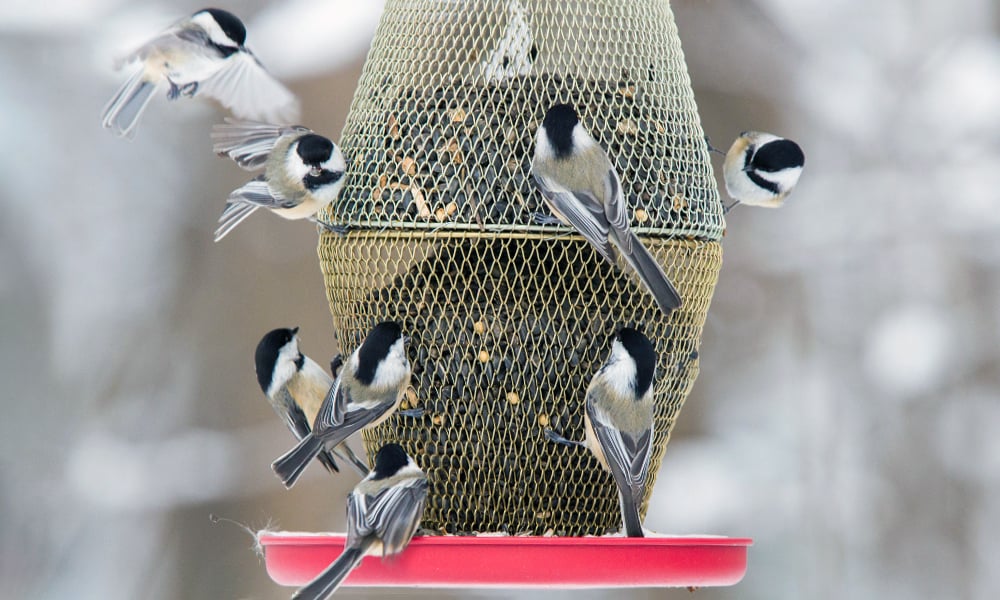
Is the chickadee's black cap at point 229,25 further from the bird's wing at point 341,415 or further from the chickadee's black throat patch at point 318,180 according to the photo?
the bird's wing at point 341,415

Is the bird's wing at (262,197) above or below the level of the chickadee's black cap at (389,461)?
above

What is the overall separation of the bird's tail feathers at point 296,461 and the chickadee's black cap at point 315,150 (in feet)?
2.21

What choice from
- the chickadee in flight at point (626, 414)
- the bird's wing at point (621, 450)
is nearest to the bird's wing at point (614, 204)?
the chickadee in flight at point (626, 414)

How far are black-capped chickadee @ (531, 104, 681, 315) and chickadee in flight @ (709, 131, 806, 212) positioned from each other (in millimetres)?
638

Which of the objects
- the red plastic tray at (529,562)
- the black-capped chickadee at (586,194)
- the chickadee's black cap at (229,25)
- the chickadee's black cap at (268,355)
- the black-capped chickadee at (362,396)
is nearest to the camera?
the red plastic tray at (529,562)

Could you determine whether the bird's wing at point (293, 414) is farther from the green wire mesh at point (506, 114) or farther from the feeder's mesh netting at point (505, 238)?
the green wire mesh at point (506, 114)

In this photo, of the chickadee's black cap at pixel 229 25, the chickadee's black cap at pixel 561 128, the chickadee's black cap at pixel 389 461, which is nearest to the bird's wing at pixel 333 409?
the chickadee's black cap at pixel 389 461

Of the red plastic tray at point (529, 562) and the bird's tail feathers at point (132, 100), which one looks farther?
the bird's tail feathers at point (132, 100)

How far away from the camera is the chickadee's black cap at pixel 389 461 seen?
2.86 metres

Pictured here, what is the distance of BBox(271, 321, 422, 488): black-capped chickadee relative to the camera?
286cm

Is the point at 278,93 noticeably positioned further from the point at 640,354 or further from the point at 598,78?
the point at 640,354

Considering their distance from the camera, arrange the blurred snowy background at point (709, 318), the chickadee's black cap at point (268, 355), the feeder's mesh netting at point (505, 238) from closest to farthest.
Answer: the feeder's mesh netting at point (505, 238), the chickadee's black cap at point (268, 355), the blurred snowy background at point (709, 318)

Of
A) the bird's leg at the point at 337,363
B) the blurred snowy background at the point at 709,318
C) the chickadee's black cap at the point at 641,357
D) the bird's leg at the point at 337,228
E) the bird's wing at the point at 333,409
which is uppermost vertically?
the bird's leg at the point at 337,228

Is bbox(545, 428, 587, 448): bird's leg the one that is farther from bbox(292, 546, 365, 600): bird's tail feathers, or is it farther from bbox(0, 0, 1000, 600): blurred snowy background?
bbox(0, 0, 1000, 600): blurred snowy background
